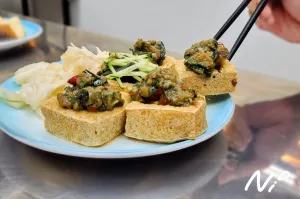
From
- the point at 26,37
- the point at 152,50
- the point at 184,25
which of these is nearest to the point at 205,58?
the point at 152,50

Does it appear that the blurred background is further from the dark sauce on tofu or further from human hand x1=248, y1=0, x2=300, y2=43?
the dark sauce on tofu

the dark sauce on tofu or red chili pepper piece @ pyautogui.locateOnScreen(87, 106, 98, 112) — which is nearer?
red chili pepper piece @ pyautogui.locateOnScreen(87, 106, 98, 112)

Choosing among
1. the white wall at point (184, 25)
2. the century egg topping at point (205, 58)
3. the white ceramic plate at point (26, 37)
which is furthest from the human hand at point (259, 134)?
the white wall at point (184, 25)

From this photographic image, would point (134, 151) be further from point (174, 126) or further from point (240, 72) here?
point (240, 72)

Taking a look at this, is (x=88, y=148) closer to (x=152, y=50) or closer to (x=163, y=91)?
(x=163, y=91)

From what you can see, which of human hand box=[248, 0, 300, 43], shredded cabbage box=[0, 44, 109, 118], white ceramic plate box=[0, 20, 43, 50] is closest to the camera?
shredded cabbage box=[0, 44, 109, 118]

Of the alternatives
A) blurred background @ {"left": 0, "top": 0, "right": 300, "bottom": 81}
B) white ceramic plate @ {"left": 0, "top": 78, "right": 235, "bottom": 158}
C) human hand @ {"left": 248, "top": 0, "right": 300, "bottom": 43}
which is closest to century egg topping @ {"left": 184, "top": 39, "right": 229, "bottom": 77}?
white ceramic plate @ {"left": 0, "top": 78, "right": 235, "bottom": 158}

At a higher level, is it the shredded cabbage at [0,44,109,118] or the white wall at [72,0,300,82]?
the shredded cabbage at [0,44,109,118]
